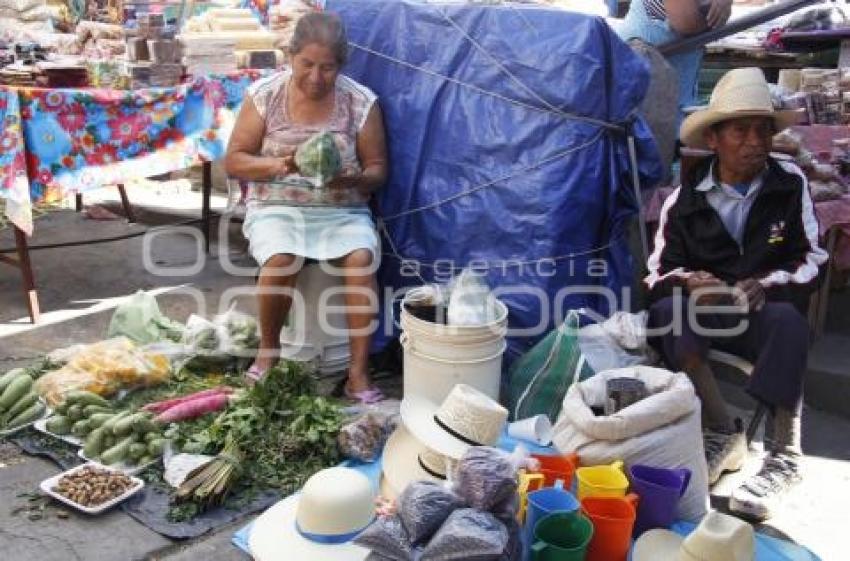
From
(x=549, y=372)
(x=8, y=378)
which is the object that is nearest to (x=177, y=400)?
(x=8, y=378)

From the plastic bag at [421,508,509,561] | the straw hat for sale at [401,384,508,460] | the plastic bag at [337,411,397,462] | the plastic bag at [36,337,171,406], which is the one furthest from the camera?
the plastic bag at [36,337,171,406]

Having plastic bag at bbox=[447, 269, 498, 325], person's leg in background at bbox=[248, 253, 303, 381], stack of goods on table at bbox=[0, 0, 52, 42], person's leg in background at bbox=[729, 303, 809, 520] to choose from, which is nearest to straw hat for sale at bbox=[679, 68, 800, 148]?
person's leg in background at bbox=[729, 303, 809, 520]

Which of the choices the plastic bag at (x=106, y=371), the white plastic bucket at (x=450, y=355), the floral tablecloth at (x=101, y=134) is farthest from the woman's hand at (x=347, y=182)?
the floral tablecloth at (x=101, y=134)

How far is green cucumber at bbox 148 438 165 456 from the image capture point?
113 inches

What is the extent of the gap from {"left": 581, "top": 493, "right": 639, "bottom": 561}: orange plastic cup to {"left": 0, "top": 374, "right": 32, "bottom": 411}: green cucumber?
221cm

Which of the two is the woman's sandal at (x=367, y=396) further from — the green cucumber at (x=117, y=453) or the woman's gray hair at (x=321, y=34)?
the woman's gray hair at (x=321, y=34)

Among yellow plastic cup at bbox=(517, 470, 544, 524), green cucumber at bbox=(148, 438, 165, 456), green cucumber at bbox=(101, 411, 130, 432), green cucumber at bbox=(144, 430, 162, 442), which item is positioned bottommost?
green cucumber at bbox=(148, 438, 165, 456)

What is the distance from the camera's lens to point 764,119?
2934mm

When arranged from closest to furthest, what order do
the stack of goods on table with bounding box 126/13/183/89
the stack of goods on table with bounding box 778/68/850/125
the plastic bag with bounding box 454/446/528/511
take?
the plastic bag with bounding box 454/446/528/511 → the stack of goods on table with bounding box 126/13/183/89 → the stack of goods on table with bounding box 778/68/850/125

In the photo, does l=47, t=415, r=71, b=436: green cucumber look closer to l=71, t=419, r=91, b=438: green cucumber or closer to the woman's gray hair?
l=71, t=419, r=91, b=438: green cucumber

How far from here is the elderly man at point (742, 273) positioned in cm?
273

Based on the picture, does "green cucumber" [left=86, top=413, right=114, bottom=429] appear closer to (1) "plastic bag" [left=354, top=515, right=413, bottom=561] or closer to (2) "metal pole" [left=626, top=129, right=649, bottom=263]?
(1) "plastic bag" [left=354, top=515, right=413, bottom=561]

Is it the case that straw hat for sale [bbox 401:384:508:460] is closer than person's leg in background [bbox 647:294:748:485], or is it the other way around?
straw hat for sale [bbox 401:384:508:460]

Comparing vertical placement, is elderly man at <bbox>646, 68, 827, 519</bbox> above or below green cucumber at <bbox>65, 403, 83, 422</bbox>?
above
